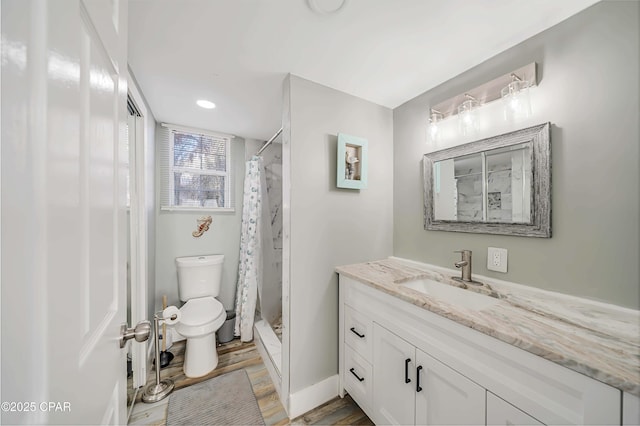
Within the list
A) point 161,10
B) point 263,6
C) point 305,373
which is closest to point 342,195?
point 263,6

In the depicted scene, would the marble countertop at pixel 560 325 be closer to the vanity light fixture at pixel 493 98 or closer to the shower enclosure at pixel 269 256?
the vanity light fixture at pixel 493 98

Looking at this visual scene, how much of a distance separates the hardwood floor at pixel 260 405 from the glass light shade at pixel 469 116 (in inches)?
77.4

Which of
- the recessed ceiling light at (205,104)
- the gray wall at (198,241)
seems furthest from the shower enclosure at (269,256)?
the recessed ceiling light at (205,104)

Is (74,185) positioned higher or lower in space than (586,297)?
higher

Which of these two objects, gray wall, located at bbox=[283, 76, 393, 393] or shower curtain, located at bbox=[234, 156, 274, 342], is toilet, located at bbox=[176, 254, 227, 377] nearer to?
shower curtain, located at bbox=[234, 156, 274, 342]

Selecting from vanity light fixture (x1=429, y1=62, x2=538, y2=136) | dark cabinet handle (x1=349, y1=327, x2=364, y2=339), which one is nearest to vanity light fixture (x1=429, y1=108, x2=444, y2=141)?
vanity light fixture (x1=429, y1=62, x2=538, y2=136)

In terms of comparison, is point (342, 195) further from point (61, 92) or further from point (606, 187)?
point (61, 92)

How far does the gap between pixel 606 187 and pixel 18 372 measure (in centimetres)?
175

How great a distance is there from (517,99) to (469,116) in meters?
0.24

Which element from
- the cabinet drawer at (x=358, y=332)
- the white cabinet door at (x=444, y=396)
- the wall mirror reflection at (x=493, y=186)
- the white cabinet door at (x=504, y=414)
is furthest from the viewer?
the cabinet drawer at (x=358, y=332)

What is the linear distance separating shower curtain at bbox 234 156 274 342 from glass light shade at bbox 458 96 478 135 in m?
1.75

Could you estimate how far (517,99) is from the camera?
1.19 meters

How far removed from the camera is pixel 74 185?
38 cm

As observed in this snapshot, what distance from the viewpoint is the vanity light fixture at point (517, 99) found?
1166mm
